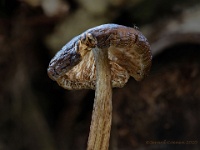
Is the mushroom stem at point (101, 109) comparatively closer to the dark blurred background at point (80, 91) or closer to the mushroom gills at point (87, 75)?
the mushroom gills at point (87, 75)

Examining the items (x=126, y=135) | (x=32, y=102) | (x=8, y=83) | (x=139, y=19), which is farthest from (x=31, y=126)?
(x=139, y=19)

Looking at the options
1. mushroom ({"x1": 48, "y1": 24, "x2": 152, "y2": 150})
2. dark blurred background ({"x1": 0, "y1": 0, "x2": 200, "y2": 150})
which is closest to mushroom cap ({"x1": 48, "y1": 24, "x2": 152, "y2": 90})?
mushroom ({"x1": 48, "y1": 24, "x2": 152, "y2": 150})

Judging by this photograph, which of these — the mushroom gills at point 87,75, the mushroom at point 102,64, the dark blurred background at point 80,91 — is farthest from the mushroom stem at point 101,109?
the dark blurred background at point 80,91

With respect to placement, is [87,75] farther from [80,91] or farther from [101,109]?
[80,91]

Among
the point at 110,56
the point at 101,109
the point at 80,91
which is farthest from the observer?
the point at 80,91

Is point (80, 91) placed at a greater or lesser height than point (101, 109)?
greater

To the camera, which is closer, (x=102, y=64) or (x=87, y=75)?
(x=102, y=64)

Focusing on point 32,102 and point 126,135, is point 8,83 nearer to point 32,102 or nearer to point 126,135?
point 32,102

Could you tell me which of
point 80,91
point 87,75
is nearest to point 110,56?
point 87,75

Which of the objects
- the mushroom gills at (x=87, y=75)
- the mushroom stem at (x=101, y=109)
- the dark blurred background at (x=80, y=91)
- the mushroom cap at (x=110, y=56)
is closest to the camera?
the mushroom cap at (x=110, y=56)
